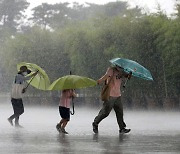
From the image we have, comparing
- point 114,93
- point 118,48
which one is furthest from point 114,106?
point 118,48

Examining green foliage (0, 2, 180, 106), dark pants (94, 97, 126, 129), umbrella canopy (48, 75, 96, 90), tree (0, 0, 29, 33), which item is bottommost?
dark pants (94, 97, 126, 129)

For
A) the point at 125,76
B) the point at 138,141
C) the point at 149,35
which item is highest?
the point at 149,35

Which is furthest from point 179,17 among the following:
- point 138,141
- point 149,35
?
point 138,141

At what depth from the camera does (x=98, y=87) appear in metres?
28.5

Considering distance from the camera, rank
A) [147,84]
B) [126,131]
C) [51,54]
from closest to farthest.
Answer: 1. [126,131]
2. [147,84]
3. [51,54]

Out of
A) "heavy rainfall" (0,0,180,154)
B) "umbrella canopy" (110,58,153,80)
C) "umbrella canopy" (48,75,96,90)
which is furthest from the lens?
"umbrella canopy" (48,75,96,90)

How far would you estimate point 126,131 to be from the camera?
35.6ft

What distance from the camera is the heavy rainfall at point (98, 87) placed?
9.52 m

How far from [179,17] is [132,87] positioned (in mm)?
3818

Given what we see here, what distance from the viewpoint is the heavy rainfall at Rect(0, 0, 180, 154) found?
31.2 ft

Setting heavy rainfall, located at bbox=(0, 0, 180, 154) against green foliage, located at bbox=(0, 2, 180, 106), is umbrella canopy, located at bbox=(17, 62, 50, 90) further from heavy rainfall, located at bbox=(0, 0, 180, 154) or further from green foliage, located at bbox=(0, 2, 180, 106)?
green foliage, located at bbox=(0, 2, 180, 106)

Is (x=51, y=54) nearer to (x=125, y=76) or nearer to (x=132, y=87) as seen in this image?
(x=132, y=87)

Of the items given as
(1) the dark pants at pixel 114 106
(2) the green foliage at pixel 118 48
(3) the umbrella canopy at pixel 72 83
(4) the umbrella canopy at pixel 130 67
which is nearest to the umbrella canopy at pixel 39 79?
(3) the umbrella canopy at pixel 72 83

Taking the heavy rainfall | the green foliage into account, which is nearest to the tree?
the heavy rainfall
